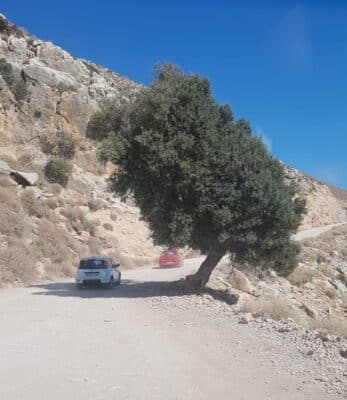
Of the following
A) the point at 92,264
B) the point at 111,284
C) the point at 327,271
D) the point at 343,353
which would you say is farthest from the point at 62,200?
the point at 343,353

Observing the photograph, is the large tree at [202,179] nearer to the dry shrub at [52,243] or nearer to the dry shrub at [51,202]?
the dry shrub at [52,243]

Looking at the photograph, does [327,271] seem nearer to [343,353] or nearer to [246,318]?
[246,318]

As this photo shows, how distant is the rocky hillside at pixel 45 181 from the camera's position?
104 ft

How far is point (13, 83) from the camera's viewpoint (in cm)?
4812

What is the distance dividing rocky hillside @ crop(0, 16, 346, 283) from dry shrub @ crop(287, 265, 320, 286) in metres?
12.7

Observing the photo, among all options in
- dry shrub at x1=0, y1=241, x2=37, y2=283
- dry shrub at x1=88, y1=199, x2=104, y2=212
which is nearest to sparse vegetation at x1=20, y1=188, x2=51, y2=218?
dry shrub at x1=88, y1=199, x2=104, y2=212

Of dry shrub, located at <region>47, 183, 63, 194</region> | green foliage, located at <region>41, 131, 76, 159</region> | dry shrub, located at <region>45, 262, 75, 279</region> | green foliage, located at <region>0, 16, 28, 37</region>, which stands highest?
green foliage, located at <region>0, 16, 28, 37</region>

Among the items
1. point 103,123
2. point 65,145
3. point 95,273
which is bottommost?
point 95,273

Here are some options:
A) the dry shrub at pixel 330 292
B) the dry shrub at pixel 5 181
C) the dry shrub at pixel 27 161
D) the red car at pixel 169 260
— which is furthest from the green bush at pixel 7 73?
the dry shrub at pixel 330 292

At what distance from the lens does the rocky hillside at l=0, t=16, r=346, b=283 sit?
31.8 metres

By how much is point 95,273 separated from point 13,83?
30.2 metres

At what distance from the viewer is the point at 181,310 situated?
16078 mm

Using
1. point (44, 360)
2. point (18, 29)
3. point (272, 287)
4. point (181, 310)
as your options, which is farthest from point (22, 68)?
point (44, 360)

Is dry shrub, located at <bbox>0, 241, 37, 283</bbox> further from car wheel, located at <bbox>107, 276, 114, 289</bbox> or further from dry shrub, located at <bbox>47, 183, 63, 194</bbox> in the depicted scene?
dry shrub, located at <bbox>47, 183, 63, 194</bbox>
